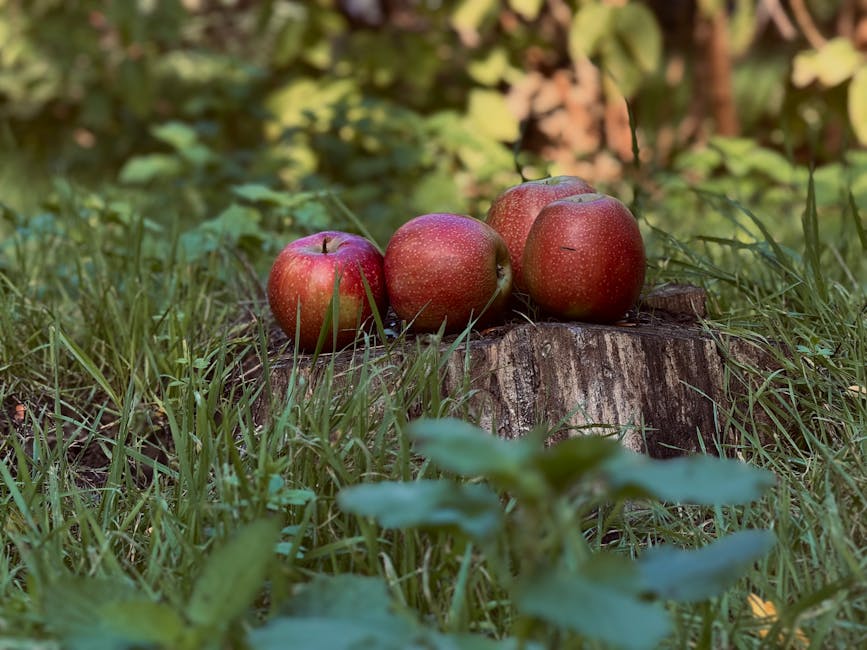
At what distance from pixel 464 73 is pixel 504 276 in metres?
3.88

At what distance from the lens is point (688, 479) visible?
855 mm

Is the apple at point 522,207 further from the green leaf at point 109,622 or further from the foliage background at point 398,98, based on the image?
the foliage background at point 398,98

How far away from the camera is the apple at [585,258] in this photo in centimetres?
194

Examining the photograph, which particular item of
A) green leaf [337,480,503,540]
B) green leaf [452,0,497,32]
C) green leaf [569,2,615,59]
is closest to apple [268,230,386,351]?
green leaf [337,480,503,540]

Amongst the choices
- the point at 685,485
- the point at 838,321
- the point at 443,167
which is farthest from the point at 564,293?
the point at 443,167

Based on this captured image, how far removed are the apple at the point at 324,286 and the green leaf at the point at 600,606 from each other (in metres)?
1.15

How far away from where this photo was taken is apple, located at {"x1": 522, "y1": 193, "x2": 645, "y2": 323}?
1.94 metres

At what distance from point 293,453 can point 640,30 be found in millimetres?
3457

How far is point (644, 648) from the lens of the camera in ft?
2.60

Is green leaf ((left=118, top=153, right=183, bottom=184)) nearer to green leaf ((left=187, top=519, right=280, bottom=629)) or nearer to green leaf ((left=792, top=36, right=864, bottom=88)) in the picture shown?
green leaf ((left=792, top=36, right=864, bottom=88))

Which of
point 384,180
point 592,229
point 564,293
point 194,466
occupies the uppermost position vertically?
point 592,229

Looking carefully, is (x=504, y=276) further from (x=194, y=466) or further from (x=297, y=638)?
(x=297, y=638)

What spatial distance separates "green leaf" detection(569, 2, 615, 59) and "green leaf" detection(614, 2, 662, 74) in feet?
0.13

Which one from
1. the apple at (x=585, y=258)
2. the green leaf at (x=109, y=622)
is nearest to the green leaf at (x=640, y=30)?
the apple at (x=585, y=258)
